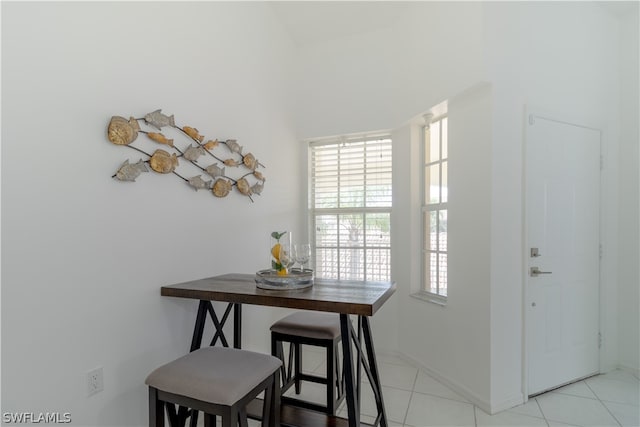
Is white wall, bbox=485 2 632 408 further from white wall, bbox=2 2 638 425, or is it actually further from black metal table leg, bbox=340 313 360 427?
black metal table leg, bbox=340 313 360 427

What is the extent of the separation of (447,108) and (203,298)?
7.55ft

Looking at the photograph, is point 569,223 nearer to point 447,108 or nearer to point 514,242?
point 514,242

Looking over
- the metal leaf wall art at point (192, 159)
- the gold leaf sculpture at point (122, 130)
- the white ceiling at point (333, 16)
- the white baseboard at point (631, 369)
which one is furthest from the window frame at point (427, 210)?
the gold leaf sculpture at point (122, 130)

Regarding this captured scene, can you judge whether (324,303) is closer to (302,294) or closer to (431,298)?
(302,294)

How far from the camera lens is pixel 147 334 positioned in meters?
1.83

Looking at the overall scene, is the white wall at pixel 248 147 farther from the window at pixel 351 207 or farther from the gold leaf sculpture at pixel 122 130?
the window at pixel 351 207

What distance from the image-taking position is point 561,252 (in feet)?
8.34

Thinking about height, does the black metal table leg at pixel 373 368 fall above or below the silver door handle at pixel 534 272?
below

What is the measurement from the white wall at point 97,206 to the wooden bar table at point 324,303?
8.8 inches

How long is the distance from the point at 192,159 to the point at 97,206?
0.68 metres

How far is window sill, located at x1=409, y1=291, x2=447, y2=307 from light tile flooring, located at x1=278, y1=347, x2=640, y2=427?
63cm

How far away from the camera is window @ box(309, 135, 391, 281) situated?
334 centimetres

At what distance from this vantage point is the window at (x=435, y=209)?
9.20ft

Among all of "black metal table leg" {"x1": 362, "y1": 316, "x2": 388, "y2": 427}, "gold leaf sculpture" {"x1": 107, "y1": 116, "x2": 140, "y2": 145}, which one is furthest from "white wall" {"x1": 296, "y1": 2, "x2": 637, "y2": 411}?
"gold leaf sculpture" {"x1": 107, "y1": 116, "x2": 140, "y2": 145}
